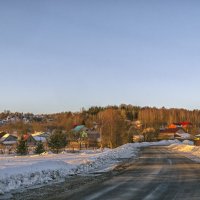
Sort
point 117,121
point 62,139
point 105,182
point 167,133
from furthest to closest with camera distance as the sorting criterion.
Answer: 1. point 167,133
2. point 117,121
3. point 62,139
4. point 105,182

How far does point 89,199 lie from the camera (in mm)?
11469

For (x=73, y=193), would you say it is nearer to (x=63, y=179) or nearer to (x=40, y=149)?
(x=63, y=179)

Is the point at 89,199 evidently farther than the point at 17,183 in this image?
No

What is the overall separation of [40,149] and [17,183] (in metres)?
48.0

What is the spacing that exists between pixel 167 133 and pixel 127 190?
17815 cm

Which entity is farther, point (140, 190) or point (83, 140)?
point (83, 140)

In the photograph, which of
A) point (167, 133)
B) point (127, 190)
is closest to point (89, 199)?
point (127, 190)

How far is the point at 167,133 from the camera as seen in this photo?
188125mm

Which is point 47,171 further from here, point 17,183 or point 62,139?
point 62,139

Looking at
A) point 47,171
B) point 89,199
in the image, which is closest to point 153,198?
point 89,199

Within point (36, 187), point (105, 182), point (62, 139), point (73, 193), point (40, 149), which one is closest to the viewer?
point (73, 193)

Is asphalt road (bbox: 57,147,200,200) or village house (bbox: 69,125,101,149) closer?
asphalt road (bbox: 57,147,200,200)

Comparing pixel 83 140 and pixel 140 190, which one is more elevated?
pixel 140 190

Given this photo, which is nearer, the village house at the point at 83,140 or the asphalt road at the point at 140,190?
the asphalt road at the point at 140,190
